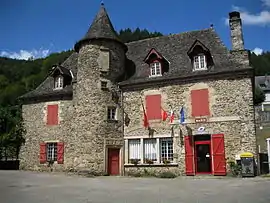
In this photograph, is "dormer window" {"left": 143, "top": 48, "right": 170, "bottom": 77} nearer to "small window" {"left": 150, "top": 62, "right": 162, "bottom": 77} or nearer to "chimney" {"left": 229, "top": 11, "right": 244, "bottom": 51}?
"small window" {"left": 150, "top": 62, "right": 162, "bottom": 77}

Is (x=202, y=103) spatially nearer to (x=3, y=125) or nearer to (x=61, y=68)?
(x=61, y=68)

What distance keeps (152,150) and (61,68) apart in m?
9.29

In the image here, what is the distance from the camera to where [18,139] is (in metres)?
23.9

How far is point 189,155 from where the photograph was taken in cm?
1886

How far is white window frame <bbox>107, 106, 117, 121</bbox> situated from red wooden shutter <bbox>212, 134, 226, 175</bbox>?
654 cm

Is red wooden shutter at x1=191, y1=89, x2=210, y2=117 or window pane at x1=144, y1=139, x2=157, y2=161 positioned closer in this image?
red wooden shutter at x1=191, y1=89, x2=210, y2=117

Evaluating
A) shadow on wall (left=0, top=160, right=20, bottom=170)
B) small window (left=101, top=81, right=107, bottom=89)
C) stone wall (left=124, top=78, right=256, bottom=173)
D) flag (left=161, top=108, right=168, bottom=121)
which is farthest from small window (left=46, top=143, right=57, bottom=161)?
flag (left=161, top=108, right=168, bottom=121)

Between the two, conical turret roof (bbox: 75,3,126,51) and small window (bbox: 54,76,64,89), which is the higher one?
conical turret roof (bbox: 75,3,126,51)

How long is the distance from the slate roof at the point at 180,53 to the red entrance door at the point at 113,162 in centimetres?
461

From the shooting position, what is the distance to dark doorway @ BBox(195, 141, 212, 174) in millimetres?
19172

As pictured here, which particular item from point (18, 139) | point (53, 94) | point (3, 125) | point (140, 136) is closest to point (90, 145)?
point (140, 136)

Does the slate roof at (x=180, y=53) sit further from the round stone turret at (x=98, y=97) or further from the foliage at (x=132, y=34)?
the foliage at (x=132, y=34)

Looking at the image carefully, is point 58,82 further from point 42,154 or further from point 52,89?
point 42,154

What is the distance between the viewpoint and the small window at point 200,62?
19906mm
